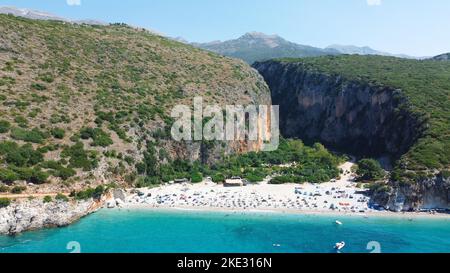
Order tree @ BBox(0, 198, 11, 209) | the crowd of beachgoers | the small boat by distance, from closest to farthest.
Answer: the small boat → tree @ BBox(0, 198, 11, 209) → the crowd of beachgoers

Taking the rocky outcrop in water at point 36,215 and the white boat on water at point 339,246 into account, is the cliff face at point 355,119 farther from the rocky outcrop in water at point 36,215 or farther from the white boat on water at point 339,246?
the rocky outcrop in water at point 36,215

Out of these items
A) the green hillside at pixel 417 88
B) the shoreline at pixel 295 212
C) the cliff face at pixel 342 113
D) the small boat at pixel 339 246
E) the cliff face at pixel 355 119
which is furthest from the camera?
the cliff face at pixel 342 113

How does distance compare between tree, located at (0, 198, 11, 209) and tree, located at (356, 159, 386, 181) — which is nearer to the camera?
tree, located at (0, 198, 11, 209)

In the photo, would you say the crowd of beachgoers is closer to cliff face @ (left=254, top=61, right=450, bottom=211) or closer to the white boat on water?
cliff face @ (left=254, top=61, right=450, bottom=211)

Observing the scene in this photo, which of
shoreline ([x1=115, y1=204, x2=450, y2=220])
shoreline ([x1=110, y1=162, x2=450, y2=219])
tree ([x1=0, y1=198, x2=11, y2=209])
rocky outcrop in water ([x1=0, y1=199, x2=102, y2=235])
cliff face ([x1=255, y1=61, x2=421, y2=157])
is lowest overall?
shoreline ([x1=115, y1=204, x2=450, y2=220])

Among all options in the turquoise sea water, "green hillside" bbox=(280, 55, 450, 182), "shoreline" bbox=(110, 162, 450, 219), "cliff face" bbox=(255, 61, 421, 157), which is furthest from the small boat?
"cliff face" bbox=(255, 61, 421, 157)

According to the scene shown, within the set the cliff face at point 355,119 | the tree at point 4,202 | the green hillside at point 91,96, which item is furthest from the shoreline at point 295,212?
the tree at point 4,202

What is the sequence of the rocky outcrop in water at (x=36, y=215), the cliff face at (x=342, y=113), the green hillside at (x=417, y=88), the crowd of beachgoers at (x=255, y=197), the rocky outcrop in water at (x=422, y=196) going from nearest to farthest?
1. the rocky outcrop in water at (x=36, y=215)
2. the rocky outcrop in water at (x=422, y=196)
3. the crowd of beachgoers at (x=255, y=197)
4. the green hillside at (x=417, y=88)
5. the cliff face at (x=342, y=113)
